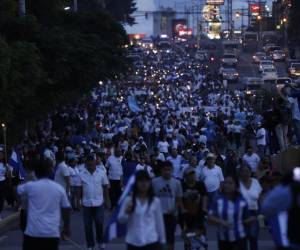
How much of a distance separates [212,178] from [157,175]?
14.3ft

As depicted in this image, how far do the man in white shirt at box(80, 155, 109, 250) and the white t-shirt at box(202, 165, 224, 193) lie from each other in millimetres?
3399

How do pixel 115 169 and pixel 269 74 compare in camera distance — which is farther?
pixel 269 74

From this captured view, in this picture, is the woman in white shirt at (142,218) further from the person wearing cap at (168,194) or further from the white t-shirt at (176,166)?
the white t-shirt at (176,166)

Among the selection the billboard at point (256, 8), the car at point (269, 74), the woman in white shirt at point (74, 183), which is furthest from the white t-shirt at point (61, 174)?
the billboard at point (256, 8)

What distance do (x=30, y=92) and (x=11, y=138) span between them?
351cm

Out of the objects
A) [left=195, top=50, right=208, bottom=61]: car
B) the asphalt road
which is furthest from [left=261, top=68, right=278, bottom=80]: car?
the asphalt road

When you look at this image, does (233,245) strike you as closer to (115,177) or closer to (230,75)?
(115,177)

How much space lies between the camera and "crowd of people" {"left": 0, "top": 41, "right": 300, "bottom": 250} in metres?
13.2

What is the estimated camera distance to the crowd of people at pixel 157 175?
13156 millimetres

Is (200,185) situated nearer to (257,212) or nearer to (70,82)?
(257,212)

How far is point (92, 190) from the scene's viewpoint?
17.8 metres

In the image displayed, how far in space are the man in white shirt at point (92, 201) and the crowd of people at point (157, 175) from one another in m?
0.01

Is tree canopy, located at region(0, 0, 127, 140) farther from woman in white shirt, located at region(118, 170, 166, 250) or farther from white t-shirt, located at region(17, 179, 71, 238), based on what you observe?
woman in white shirt, located at region(118, 170, 166, 250)

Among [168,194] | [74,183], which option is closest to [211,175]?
[74,183]
